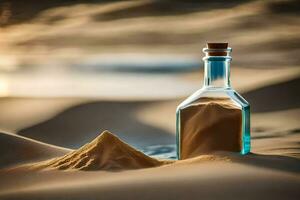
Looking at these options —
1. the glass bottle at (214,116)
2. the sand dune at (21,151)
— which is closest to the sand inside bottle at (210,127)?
the glass bottle at (214,116)

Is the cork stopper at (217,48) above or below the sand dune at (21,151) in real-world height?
above

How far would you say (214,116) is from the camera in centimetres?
138

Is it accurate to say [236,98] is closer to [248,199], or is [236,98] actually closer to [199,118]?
[199,118]

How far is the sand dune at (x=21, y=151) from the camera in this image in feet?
4.88

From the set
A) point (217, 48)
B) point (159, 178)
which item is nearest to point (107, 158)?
point (159, 178)

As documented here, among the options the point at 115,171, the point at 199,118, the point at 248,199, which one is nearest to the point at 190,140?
the point at 199,118

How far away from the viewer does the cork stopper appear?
1363mm

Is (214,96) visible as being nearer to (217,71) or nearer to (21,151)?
(217,71)

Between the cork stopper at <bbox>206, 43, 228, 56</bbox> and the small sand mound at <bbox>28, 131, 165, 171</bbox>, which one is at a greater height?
the cork stopper at <bbox>206, 43, 228, 56</bbox>

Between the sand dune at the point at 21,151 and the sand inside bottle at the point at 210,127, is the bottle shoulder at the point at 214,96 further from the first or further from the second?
the sand dune at the point at 21,151

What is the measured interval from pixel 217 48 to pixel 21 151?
411mm

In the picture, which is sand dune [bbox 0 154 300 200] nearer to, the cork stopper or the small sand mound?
the small sand mound

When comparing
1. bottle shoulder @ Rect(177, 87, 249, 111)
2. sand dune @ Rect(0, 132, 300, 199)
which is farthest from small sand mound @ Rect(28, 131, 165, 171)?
bottle shoulder @ Rect(177, 87, 249, 111)

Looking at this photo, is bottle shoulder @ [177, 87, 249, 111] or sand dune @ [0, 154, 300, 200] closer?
sand dune @ [0, 154, 300, 200]
